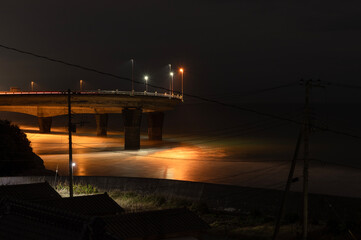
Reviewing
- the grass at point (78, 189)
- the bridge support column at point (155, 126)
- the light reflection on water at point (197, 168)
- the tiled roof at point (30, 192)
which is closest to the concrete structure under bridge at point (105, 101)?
the light reflection on water at point (197, 168)

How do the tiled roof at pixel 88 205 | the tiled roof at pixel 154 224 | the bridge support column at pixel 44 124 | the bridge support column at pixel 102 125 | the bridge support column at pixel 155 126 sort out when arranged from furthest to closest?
the bridge support column at pixel 102 125
the bridge support column at pixel 44 124
the bridge support column at pixel 155 126
the tiled roof at pixel 88 205
the tiled roof at pixel 154 224

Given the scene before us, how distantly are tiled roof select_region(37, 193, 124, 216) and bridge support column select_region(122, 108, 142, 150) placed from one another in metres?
49.9

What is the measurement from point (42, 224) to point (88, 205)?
1710 cm

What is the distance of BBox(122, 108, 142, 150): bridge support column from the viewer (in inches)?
3019

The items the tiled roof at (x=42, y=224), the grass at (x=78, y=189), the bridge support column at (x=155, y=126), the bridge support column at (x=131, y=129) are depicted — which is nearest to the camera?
the tiled roof at (x=42, y=224)

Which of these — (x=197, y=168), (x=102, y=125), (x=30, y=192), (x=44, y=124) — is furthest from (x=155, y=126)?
(x=30, y=192)

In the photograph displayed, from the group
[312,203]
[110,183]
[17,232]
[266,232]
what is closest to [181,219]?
[266,232]

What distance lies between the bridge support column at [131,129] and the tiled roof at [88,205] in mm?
49896

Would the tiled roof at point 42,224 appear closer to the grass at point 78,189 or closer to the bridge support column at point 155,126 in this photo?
the grass at point 78,189

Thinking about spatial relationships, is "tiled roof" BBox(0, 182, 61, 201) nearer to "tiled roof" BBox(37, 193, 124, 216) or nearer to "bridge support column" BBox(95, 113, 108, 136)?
"tiled roof" BBox(37, 193, 124, 216)

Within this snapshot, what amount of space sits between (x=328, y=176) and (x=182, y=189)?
22050mm

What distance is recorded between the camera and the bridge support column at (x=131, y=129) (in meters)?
76.7

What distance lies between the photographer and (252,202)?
30.7m

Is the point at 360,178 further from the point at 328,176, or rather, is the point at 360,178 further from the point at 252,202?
the point at 252,202
